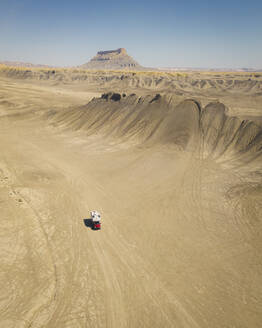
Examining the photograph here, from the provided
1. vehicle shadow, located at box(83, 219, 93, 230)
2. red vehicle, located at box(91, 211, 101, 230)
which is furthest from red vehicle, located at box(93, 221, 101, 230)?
vehicle shadow, located at box(83, 219, 93, 230)

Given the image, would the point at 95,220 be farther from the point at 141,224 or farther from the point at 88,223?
the point at 141,224

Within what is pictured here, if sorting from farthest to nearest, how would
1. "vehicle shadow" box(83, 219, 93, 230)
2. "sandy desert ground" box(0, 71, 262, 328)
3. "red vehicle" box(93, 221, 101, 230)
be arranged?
"vehicle shadow" box(83, 219, 93, 230)
"red vehicle" box(93, 221, 101, 230)
"sandy desert ground" box(0, 71, 262, 328)

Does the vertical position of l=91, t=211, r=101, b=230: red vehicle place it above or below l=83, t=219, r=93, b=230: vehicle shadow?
above

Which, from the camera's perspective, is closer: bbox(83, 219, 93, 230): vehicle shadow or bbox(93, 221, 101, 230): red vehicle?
bbox(93, 221, 101, 230): red vehicle

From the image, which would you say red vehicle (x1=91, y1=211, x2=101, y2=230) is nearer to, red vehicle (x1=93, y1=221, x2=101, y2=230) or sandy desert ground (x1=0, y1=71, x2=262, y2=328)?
red vehicle (x1=93, y1=221, x2=101, y2=230)

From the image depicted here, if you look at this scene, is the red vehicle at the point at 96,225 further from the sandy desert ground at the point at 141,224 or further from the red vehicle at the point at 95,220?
the sandy desert ground at the point at 141,224

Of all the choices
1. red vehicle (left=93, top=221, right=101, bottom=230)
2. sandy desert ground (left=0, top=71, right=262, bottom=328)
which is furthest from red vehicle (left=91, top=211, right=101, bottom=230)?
sandy desert ground (left=0, top=71, right=262, bottom=328)

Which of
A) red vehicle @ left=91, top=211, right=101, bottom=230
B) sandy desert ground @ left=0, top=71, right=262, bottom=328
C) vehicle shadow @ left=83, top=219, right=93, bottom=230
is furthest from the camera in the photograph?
vehicle shadow @ left=83, top=219, right=93, bottom=230

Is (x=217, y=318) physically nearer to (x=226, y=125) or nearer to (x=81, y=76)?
(x=226, y=125)
